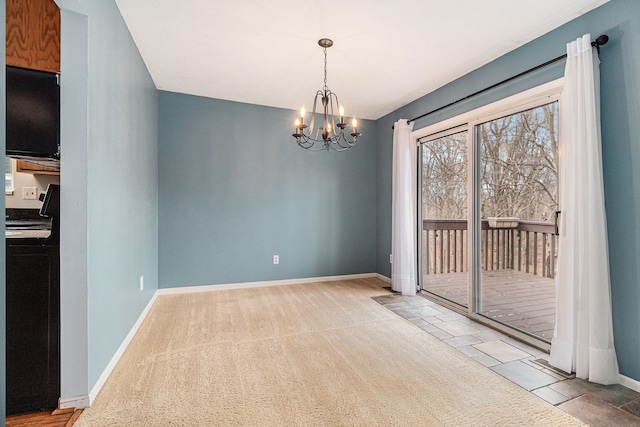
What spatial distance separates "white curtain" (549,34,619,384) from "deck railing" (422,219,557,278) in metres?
0.69

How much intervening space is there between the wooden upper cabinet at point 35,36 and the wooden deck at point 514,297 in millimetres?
4015

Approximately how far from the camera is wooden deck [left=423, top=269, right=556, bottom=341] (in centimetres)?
283

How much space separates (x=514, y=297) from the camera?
3312 millimetres

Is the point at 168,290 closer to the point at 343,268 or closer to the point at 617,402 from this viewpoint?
the point at 343,268

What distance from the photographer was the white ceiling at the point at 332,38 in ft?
7.22

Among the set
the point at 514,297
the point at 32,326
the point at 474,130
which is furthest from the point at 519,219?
the point at 32,326

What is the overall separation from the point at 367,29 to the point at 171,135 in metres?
2.77

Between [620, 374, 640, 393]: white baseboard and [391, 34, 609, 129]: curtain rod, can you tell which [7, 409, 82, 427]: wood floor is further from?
[391, 34, 609, 129]: curtain rod

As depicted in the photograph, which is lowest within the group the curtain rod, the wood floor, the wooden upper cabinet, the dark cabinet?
the wood floor

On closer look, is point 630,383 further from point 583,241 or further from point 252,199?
point 252,199

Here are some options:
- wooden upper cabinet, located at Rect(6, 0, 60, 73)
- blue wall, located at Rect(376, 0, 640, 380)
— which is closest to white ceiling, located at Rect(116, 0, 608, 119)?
blue wall, located at Rect(376, 0, 640, 380)

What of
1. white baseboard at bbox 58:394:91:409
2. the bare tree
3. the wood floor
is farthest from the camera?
the bare tree

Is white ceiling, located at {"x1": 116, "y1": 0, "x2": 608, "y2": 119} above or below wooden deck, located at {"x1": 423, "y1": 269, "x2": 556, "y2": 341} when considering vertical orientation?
above

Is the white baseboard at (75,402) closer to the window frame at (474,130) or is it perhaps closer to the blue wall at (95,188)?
the blue wall at (95,188)
